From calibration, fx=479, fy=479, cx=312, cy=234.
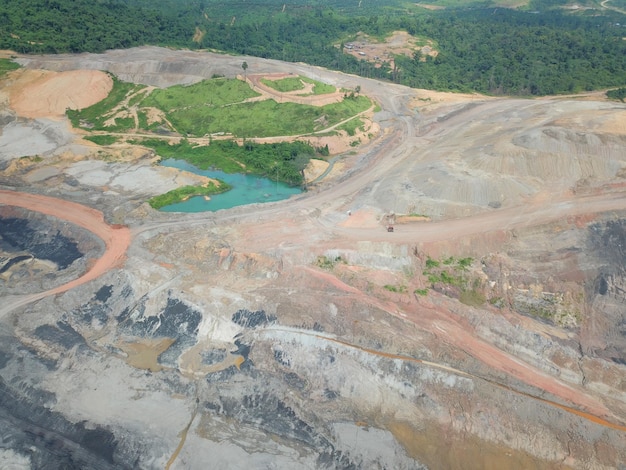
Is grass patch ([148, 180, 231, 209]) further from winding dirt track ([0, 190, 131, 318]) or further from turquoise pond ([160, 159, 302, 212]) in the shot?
winding dirt track ([0, 190, 131, 318])

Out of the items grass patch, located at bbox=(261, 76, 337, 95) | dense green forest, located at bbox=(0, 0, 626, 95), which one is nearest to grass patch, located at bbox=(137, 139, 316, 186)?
grass patch, located at bbox=(261, 76, 337, 95)

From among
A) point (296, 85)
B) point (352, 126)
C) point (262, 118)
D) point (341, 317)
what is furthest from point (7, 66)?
point (341, 317)

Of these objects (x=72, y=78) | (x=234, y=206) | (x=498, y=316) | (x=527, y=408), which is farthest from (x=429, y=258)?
(x=72, y=78)

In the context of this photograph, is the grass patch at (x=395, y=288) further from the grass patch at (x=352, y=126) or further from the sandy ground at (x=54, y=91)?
the sandy ground at (x=54, y=91)

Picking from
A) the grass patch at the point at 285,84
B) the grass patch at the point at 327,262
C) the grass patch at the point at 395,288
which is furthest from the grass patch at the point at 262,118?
the grass patch at the point at 395,288

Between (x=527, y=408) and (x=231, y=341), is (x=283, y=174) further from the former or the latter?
(x=527, y=408)

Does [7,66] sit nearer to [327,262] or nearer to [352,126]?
[352,126]
